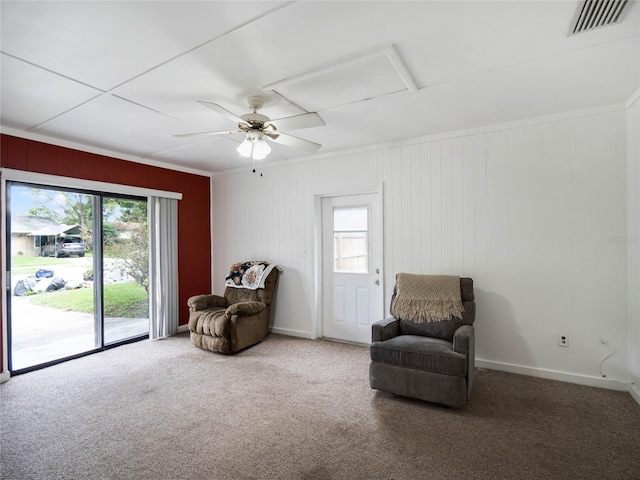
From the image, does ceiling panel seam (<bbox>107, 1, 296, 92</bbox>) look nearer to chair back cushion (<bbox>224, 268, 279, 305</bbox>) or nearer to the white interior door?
the white interior door

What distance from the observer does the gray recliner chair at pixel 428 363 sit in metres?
2.54

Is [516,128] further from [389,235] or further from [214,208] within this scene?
[214,208]

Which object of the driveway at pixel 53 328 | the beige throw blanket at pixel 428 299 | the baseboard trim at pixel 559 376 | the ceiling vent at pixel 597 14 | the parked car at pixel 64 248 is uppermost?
the ceiling vent at pixel 597 14

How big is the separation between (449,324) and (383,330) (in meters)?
0.66

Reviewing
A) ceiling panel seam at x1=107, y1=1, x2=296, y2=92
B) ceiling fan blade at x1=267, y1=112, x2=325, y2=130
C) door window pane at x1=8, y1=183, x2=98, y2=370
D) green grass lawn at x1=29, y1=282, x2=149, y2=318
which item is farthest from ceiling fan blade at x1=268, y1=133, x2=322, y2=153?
green grass lawn at x1=29, y1=282, x2=149, y2=318

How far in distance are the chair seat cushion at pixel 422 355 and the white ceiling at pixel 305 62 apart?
2.08 m

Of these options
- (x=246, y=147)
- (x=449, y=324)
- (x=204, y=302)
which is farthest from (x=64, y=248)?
(x=449, y=324)

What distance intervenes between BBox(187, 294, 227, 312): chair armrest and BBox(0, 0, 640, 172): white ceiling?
86.4 inches

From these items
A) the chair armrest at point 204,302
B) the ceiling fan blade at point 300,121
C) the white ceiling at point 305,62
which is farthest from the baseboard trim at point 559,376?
the chair armrest at point 204,302

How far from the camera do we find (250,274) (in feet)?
15.5

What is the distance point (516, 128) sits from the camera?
10.9 feet

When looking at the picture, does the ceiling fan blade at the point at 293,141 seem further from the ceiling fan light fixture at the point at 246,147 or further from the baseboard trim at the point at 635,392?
the baseboard trim at the point at 635,392

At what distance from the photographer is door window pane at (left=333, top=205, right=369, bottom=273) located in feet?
14.3

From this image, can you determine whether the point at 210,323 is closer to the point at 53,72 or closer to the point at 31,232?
the point at 31,232
